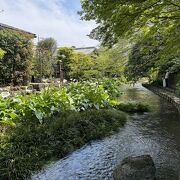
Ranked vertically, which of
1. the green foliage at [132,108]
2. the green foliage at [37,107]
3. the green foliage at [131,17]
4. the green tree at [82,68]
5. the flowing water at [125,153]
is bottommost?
the flowing water at [125,153]

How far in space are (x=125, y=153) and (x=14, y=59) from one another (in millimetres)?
15665

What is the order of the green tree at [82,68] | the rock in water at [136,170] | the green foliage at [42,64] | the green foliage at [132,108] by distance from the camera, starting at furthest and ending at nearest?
the green tree at [82,68]
the green foliage at [42,64]
the green foliage at [132,108]
the rock in water at [136,170]

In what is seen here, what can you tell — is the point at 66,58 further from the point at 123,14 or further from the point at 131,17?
the point at 123,14

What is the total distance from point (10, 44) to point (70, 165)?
1623 centimetres

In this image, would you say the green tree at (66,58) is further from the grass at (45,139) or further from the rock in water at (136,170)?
the rock in water at (136,170)

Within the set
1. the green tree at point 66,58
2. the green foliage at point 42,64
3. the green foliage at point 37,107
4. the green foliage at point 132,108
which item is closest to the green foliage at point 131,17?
the green foliage at point 37,107

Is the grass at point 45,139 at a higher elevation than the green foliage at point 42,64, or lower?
lower

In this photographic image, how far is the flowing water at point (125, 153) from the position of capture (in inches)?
233

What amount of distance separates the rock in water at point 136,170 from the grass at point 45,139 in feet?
6.19

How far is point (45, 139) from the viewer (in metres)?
7.34

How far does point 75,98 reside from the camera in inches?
457

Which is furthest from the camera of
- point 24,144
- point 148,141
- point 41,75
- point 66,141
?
point 41,75

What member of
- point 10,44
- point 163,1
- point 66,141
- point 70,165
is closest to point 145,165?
point 70,165

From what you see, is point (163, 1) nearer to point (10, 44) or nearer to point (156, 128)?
point (156, 128)
